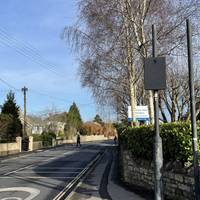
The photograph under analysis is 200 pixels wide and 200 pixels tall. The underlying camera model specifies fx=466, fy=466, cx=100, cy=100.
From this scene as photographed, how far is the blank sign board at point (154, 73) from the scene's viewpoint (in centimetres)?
836

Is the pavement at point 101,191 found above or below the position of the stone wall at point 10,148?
below

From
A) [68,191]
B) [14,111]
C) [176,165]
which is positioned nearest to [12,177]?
[68,191]

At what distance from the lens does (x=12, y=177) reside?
1947 cm

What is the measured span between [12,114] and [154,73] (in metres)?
47.8

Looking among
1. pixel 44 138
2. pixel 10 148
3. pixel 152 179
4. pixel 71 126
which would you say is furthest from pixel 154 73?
pixel 71 126

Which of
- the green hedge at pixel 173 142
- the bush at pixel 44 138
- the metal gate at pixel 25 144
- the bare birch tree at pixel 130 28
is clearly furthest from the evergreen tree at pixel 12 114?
the green hedge at pixel 173 142

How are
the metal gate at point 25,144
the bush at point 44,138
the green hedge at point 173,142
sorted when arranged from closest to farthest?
the green hedge at point 173,142 < the metal gate at point 25,144 < the bush at point 44,138

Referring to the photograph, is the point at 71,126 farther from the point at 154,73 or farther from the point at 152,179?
the point at 154,73

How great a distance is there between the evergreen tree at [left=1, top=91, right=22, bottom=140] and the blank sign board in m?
45.0

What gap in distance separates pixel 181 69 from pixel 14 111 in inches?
1167

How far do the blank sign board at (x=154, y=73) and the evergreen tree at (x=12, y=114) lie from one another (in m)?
45.0

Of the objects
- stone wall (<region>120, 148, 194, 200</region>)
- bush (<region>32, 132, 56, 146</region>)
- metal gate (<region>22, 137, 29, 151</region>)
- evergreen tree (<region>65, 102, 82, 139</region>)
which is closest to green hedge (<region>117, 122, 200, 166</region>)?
stone wall (<region>120, 148, 194, 200</region>)

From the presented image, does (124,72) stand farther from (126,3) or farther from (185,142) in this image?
(185,142)

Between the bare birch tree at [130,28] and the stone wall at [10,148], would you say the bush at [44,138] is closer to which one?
the stone wall at [10,148]
